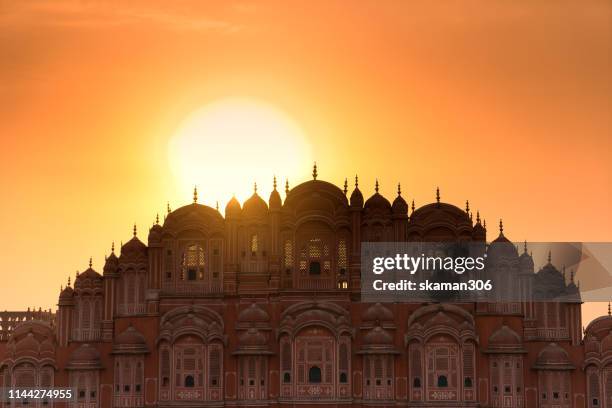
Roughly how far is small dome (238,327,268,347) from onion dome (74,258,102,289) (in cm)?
885

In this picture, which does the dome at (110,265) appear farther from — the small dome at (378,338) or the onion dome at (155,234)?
the small dome at (378,338)

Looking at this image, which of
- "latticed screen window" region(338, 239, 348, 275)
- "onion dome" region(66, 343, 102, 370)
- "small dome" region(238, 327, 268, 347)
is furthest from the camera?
"latticed screen window" region(338, 239, 348, 275)

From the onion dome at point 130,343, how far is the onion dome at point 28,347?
4.45 meters

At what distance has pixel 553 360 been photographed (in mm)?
75375

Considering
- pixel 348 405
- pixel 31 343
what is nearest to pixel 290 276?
pixel 348 405

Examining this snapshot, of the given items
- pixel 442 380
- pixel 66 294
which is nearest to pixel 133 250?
pixel 66 294

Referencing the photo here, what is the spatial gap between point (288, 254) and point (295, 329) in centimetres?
450

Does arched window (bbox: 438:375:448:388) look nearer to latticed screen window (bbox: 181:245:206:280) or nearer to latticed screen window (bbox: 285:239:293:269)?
latticed screen window (bbox: 285:239:293:269)

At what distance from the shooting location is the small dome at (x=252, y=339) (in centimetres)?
7550

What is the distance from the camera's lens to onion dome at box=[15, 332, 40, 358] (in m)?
77.0

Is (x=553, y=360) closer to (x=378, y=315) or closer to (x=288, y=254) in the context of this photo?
(x=378, y=315)

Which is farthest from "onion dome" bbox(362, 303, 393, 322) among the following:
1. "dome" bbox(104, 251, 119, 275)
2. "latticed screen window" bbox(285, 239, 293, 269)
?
"dome" bbox(104, 251, 119, 275)

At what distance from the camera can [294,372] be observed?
75812 millimetres

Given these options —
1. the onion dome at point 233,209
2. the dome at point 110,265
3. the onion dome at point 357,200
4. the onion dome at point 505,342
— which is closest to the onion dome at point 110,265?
the dome at point 110,265
